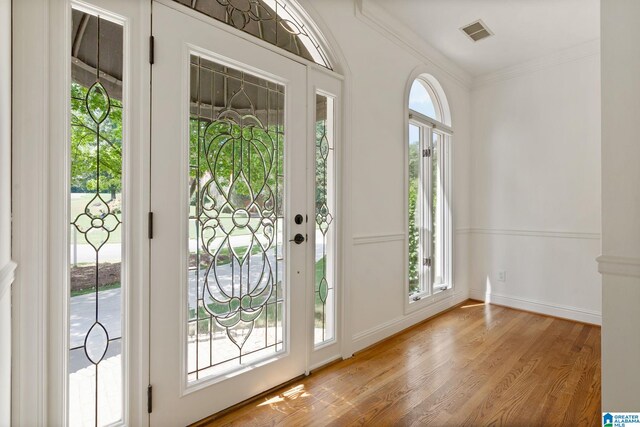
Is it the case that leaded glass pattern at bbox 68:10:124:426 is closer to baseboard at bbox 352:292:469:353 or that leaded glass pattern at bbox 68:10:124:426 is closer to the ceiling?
baseboard at bbox 352:292:469:353

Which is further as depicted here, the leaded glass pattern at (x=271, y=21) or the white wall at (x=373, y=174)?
the white wall at (x=373, y=174)

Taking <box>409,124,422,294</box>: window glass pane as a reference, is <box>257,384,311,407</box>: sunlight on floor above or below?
below

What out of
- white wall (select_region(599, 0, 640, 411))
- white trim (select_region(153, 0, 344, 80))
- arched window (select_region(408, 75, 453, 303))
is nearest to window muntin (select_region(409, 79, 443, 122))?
arched window (select_region(408, 75, 453, 303))

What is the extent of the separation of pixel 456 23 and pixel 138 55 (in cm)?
262

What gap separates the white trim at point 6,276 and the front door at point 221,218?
495 millimetres

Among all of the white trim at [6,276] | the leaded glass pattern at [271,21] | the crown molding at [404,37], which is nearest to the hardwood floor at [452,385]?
the white trim at [6,276]

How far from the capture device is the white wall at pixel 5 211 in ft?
3.72

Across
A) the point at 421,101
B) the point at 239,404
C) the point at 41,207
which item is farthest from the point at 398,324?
the point at 41,207

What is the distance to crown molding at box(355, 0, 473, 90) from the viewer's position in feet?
8.80

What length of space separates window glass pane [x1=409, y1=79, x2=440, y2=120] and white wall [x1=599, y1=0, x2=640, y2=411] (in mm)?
2123

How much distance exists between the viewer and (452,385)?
2.12 m

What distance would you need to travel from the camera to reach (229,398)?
1.85m

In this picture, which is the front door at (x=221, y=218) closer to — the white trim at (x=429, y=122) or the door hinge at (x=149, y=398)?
the door hinge at (x=149, y=398)

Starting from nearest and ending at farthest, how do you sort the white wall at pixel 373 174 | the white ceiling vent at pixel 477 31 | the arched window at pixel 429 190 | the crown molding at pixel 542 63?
the white wall at pixel 373 174 → the white ceiling vent at pixel 477 31 → the crown molding at pixel 542 63 → the arched window at pixel 429 190
